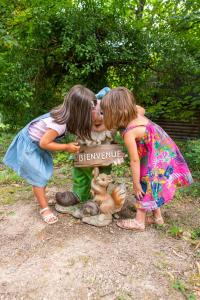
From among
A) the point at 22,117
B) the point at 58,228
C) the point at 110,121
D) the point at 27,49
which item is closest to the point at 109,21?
the point at 27,49

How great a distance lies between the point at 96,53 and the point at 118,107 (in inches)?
117

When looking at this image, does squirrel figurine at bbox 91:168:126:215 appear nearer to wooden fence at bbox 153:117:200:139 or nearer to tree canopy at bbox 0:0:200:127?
tree canopy at bbox 0:0:200:127

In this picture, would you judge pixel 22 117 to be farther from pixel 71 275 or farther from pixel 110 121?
pixel 71 275

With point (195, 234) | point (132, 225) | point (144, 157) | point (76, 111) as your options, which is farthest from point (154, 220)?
point (76, 111)

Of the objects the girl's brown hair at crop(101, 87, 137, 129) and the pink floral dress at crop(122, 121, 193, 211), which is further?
the pink floral dress at crop(122, 121, 193, 211)

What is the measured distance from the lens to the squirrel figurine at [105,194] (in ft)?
9.34

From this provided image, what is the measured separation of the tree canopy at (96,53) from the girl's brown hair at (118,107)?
2.79m

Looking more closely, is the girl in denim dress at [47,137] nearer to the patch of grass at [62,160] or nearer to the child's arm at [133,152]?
the child's arm at [133,152]

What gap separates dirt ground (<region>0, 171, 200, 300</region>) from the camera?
2062 millimetres

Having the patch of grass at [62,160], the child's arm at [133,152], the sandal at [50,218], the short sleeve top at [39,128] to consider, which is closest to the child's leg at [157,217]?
the child's arm at [133,152]

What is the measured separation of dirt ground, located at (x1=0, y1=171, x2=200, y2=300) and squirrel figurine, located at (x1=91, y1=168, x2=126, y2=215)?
0.61 feet

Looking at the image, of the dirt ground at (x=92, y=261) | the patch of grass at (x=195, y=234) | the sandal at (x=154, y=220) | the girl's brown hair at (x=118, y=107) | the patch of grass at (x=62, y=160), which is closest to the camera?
the dirt ground at (x=92, y=261)

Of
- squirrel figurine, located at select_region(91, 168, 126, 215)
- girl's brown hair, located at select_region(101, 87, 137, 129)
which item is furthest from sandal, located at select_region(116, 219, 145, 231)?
girl's brown hair, located at select_region(101, 87, 137, 129)

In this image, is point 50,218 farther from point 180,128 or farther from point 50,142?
point 180,128
